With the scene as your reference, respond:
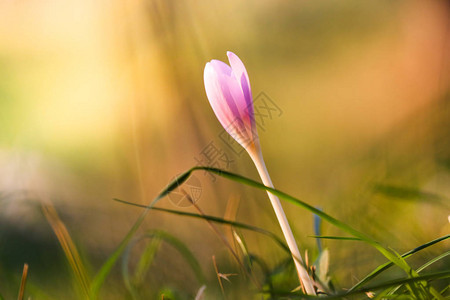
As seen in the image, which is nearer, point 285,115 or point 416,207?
point 416,207

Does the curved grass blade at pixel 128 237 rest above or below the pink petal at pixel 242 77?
below

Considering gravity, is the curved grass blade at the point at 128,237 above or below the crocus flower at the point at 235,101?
below

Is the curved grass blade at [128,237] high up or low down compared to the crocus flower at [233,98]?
down

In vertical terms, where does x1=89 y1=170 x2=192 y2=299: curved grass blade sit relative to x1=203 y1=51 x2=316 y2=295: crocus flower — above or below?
below

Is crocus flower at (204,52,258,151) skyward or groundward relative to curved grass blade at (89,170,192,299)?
skyward

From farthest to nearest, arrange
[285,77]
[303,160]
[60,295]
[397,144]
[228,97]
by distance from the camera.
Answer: [285,77] → [303,160] → [397,144] → [60,295] → [228,97]

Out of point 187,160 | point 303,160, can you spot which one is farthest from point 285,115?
point 187,160

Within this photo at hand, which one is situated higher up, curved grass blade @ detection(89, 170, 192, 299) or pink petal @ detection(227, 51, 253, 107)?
pink petal @ detection(227, 51, 253, 107)

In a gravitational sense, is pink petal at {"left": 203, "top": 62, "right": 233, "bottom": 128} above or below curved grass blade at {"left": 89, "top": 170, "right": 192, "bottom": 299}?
above

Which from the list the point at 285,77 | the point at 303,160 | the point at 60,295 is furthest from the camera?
the point at 285,77

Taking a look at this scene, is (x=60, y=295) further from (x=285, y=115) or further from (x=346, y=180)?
(x=285, y=115)

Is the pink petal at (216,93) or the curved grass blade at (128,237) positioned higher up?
the pink petal at (216,93)
